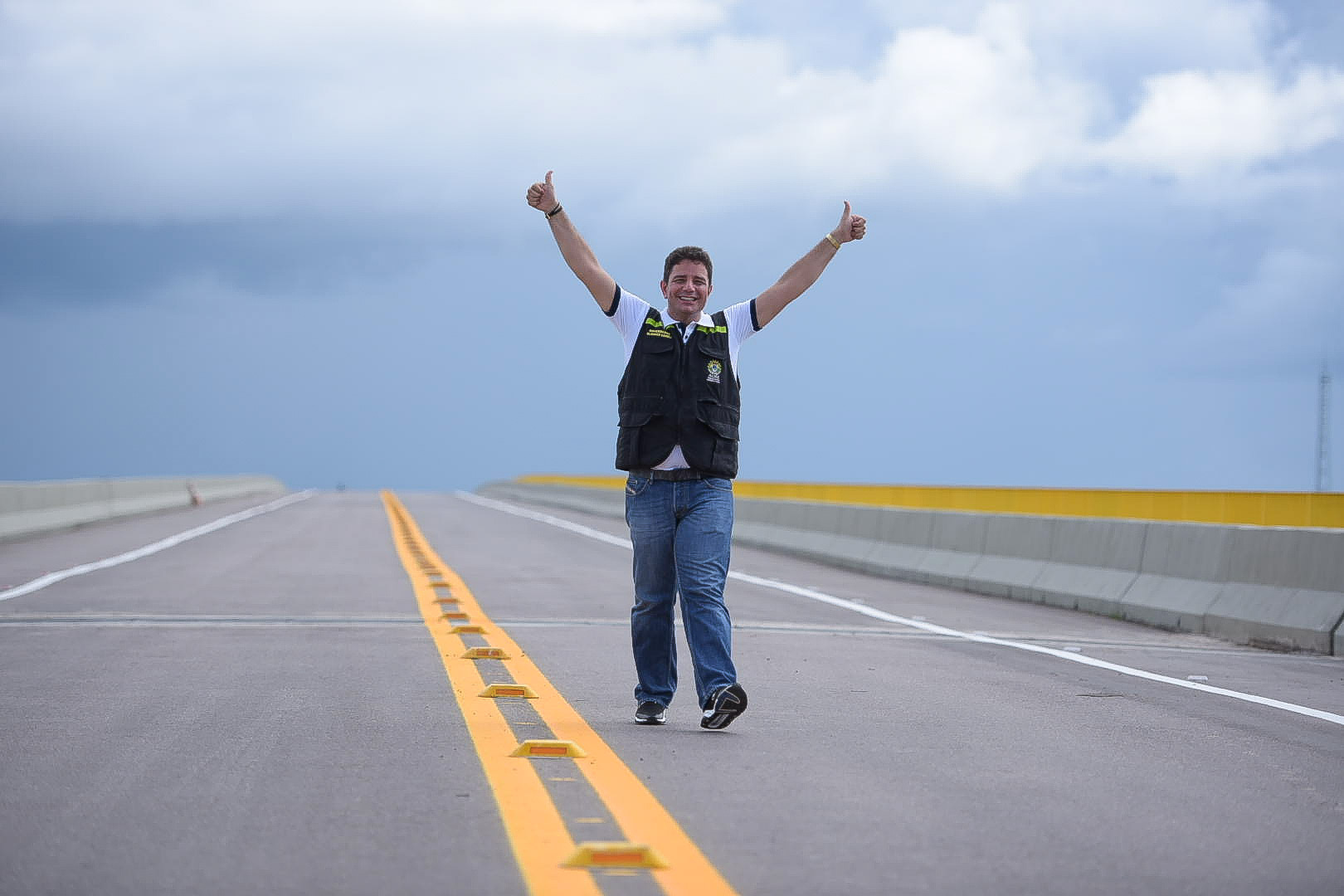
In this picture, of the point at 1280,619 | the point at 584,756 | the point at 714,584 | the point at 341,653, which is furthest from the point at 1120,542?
→ the point at 584,756

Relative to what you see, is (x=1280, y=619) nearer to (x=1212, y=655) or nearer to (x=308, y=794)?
(x=1212, y=655)

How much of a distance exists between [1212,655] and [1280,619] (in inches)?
41.4

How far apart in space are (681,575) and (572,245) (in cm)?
148

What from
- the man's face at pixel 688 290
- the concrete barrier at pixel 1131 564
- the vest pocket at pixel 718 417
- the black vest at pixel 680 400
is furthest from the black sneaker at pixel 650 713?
the concrete barrier at pixel 1131 564

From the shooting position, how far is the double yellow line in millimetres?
4285

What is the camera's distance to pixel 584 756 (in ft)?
20.0

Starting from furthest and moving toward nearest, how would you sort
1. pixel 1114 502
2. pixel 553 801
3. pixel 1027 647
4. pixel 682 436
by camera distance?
pixel 1114 502
pixel 1027 647
pixel 682 436
pixel 553 801

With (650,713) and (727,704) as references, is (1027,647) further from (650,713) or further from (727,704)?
(727,704)

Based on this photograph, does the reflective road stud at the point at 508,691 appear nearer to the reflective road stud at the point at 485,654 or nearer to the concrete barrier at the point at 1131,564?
the reflective road stud at the point at 485,654

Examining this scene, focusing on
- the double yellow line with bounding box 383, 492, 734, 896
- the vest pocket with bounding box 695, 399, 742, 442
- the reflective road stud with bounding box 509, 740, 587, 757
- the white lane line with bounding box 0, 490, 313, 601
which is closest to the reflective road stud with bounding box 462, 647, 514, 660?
the double yellow line with bounding box 383, 492, 734, 896

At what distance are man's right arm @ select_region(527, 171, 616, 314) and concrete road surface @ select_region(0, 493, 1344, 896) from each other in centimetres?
187

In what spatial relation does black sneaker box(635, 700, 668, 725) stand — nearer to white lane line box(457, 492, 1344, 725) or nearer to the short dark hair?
the short dark hair

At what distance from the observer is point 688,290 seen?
7.00 metres

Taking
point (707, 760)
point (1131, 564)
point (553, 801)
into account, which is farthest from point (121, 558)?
point (553, 801)
